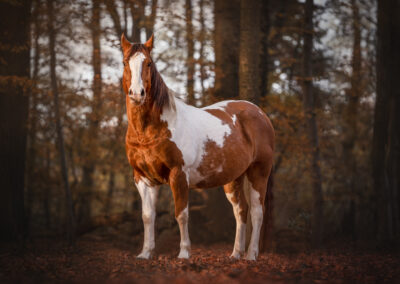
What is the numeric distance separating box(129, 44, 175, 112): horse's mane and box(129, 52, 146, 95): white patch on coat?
0.16 metres

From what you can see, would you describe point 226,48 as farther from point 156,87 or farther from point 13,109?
point 13,109

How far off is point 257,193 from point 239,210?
0.45 meters

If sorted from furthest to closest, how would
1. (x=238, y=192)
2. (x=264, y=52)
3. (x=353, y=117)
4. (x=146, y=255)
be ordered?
(x=353, y=117) < (x=264, y=52) < (x=238, y=192) < (x=146, y=255)

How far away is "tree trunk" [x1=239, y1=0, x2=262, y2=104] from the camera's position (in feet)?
28.5

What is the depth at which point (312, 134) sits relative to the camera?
11.1 meters

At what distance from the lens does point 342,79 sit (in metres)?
16.2

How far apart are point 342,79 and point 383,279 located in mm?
12186

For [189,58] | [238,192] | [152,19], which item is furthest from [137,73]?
[189,58]

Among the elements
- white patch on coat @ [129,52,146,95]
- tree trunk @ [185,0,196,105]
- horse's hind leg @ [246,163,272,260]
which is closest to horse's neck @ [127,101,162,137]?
white patch on coat @ [129,52,146,95]

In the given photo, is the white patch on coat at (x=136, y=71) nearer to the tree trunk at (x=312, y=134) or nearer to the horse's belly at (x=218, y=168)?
the horse's belly at (x=218, y=168)

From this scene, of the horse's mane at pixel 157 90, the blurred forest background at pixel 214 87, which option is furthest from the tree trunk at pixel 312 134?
the horse's mane at pixel 157 90

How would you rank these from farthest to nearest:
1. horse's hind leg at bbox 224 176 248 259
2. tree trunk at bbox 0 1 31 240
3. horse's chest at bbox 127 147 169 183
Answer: tree trunk at bbox 0 1 31 240, horse's hind leg at bbox 224 176 248 259, horse's chest at bbox 127 147 169 183

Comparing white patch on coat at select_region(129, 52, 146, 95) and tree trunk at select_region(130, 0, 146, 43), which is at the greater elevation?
tree trunk at select_region(130, 0, 146, 43)

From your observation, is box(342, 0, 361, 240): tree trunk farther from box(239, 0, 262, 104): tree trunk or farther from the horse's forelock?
the horse's forelock
